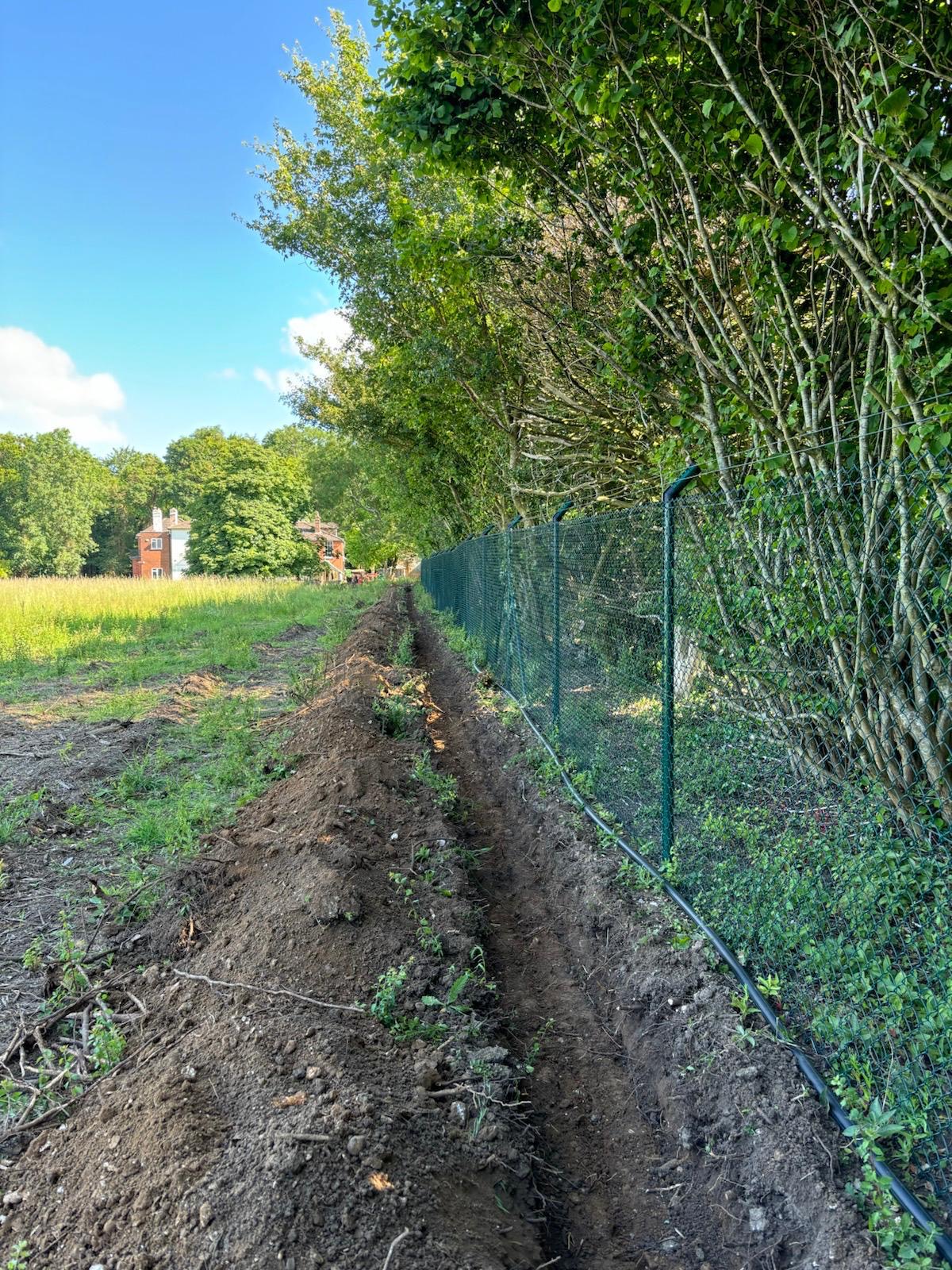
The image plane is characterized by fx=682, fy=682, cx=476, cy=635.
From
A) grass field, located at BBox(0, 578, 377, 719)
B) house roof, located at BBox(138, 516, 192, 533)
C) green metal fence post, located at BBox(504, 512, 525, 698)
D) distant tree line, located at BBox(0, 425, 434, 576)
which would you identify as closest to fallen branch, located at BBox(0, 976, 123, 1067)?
grass field, located at BBox(0, 578, 377, 719)

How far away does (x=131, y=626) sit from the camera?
16.2 metres

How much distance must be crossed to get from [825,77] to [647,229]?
142cm

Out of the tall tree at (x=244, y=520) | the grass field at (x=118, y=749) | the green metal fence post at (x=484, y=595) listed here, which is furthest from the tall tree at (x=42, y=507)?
the green metal fence post at (x=484, y=595)

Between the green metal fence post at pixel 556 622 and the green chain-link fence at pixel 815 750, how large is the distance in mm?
504

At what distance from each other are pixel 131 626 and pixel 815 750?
16.0 m

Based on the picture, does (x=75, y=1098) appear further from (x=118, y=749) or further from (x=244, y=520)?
(x=244, y=520)

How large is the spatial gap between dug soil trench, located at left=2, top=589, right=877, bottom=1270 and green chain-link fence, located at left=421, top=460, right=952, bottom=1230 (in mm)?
282

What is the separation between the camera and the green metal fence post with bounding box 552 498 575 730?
19.1 ft

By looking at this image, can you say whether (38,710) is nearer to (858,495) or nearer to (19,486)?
(858,495)

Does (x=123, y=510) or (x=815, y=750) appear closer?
(x=815, y=750)

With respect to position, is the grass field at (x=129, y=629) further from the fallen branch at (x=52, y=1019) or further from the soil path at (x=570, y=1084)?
the soil path at (x=570, y=1084)

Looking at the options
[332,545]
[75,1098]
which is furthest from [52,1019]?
[332,545]

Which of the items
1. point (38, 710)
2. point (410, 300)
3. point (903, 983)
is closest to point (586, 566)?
point (903, 983)

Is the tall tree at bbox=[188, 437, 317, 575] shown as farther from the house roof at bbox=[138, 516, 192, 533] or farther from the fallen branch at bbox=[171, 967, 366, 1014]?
the fallen branch at bbox=[171, 967, 366, 1014]
